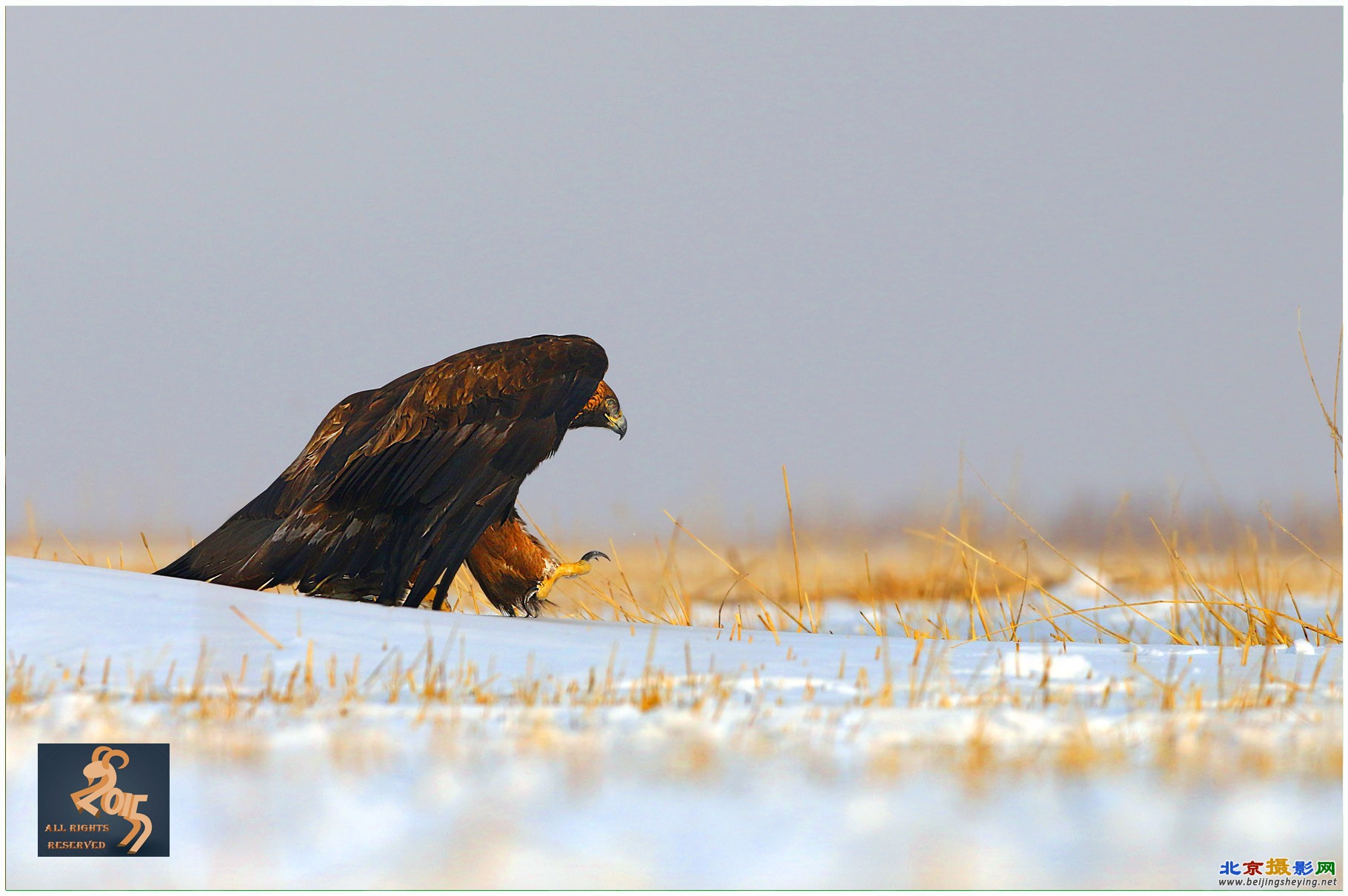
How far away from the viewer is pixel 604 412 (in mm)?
4609

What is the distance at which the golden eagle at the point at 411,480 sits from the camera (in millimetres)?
3920

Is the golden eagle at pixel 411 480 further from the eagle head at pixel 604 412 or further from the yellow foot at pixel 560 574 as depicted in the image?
the yellow foot at pixel 560 574

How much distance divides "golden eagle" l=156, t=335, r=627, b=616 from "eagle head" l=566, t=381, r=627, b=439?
0.53ft

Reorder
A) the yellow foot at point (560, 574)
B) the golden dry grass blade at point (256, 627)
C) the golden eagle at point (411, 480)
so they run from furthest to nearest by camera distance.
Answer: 1. the yellow foot at point (560, 574)
2. the golden eagle at point (411, 480)
3. the golden dry grass blade at point (256, 627)

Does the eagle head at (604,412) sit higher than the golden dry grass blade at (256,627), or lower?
higher

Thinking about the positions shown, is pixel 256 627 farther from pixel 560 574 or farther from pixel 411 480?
pixel 560 574

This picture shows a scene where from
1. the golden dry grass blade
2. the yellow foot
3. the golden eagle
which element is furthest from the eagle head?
the golden dry grass blade

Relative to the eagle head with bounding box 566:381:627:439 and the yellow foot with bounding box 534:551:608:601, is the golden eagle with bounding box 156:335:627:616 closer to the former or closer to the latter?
the eagle head with bounding box 566:381:627:439

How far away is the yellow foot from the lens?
4.51m

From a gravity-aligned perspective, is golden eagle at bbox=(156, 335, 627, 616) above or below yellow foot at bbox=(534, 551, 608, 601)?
above

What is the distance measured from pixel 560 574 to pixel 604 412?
69 cm

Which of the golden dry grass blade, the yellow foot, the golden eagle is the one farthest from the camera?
the yellow foot

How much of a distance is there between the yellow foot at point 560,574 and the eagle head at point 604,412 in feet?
1.84

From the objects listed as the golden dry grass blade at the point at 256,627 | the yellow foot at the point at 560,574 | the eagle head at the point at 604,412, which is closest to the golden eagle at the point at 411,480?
the eagle head at the point at 604,412
